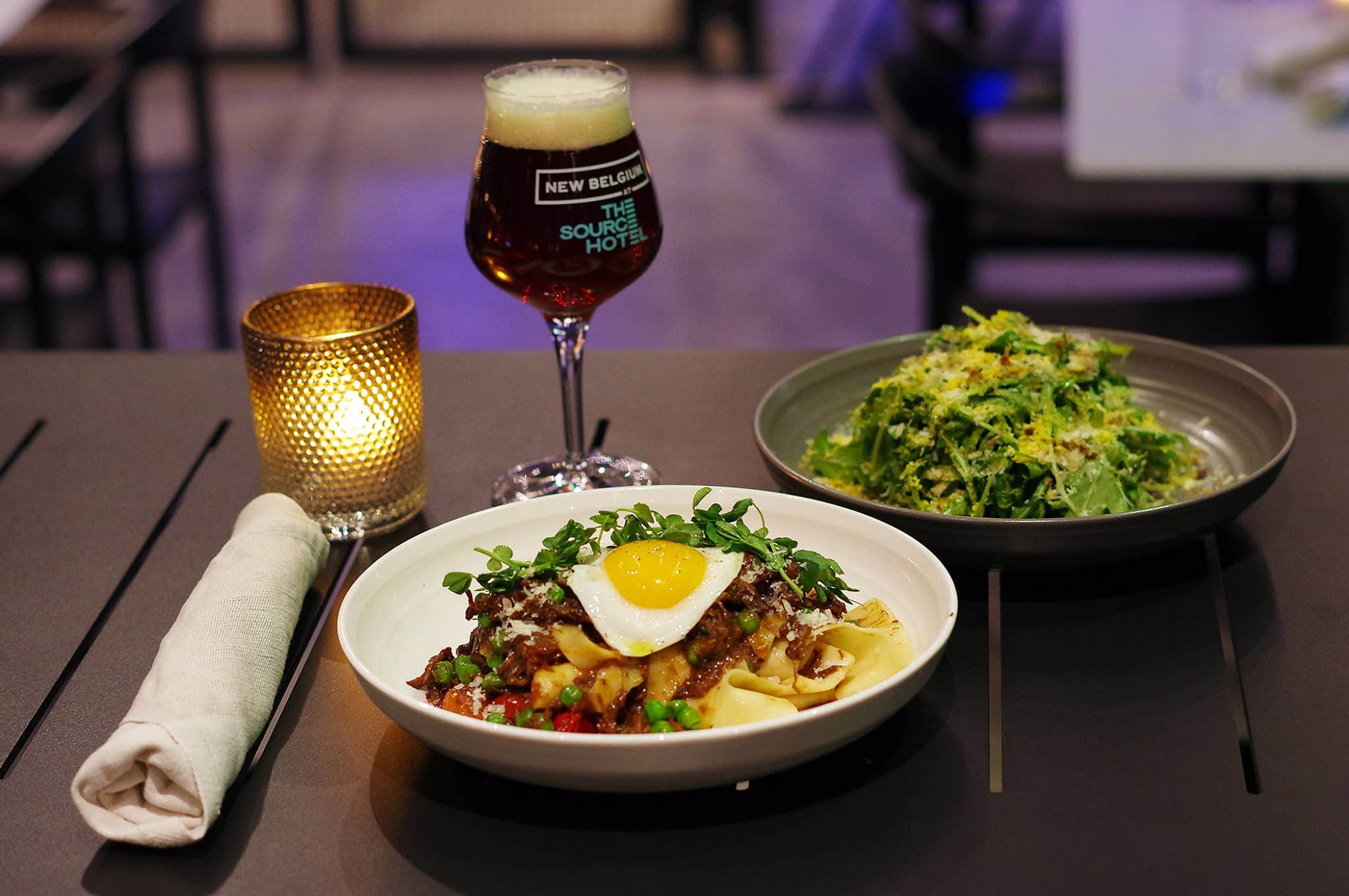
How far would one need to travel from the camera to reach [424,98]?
6.45m

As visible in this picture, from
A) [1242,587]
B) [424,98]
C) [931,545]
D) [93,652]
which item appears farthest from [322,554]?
[424,98]

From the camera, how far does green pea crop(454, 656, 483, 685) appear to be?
0.95 metres

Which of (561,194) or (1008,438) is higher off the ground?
(561,194)

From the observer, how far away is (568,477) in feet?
4.49

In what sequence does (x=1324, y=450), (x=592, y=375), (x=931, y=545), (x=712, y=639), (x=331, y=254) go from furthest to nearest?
1. (x=331, y=254)
2. (x=592, y=375)
3. (x=1324, y=450)
4. (x=931, y=545)
5. (x=712, y=639)

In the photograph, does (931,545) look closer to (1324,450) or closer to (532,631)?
(532,631)

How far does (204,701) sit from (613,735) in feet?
0.91

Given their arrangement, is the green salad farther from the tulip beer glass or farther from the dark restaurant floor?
the dark restaurant floor

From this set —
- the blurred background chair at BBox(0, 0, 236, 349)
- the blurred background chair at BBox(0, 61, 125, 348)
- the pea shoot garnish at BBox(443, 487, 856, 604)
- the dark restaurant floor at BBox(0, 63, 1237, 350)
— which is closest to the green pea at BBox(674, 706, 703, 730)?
the pea shoot garnish at BBox(443, 487, 856, 604)

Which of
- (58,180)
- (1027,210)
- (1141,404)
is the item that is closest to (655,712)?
(1141,404)

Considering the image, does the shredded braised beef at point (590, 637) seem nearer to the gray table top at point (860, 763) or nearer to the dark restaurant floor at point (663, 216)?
the gray table top at point (860, 763)

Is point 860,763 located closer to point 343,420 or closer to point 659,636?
point 659,636

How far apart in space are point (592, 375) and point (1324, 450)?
77 cm

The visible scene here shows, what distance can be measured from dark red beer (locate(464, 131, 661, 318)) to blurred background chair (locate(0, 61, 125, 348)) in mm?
1447
